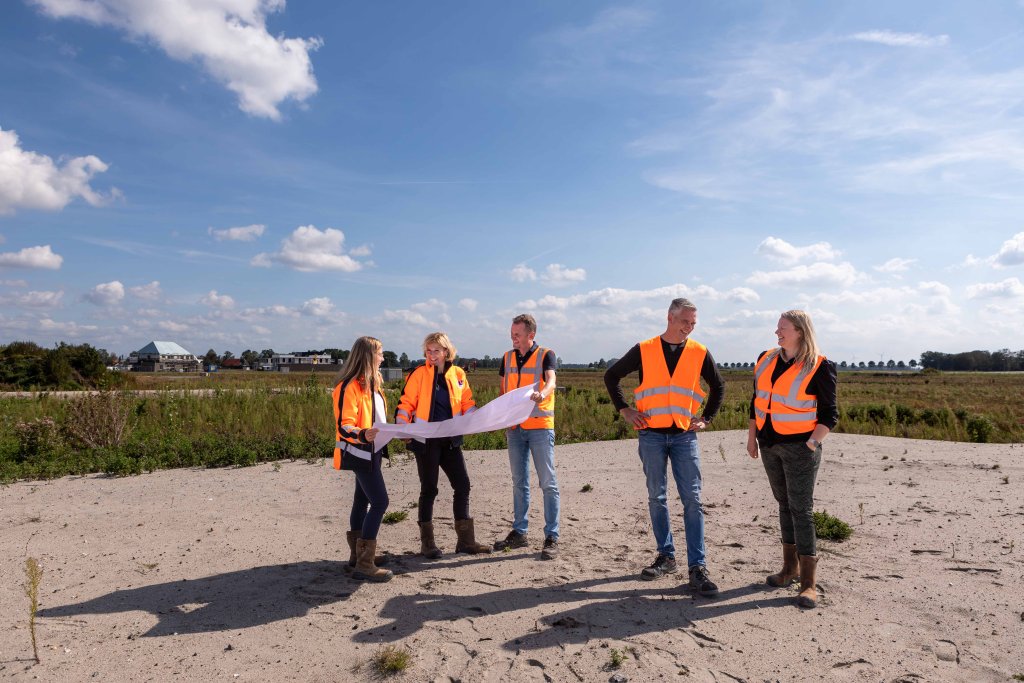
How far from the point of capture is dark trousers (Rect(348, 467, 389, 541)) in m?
5.32

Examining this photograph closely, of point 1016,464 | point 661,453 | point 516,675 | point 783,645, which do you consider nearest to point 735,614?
point 783,645

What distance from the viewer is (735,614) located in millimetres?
4797

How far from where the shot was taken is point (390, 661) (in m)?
3.98

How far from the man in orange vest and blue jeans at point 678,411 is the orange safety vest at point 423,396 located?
5.03 ft

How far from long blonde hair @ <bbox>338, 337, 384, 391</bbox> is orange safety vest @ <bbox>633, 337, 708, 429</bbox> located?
83.3 inches

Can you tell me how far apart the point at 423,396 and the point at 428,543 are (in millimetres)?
1368

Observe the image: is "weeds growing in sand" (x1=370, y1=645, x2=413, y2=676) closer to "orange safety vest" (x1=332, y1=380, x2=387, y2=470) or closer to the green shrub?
"orange safety vest" (x1=332, y1=380, x2=387, y2=470)

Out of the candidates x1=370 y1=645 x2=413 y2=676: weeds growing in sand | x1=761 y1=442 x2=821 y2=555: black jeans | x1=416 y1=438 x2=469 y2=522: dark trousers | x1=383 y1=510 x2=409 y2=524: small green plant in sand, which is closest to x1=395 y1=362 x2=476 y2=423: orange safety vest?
x1=416 y1=438 x2=469 y2=522: dark trousers

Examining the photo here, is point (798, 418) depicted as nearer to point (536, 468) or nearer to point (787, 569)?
point (787, 569)

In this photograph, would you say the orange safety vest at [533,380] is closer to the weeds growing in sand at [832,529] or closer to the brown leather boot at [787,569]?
the brown leather boot at [787,569]

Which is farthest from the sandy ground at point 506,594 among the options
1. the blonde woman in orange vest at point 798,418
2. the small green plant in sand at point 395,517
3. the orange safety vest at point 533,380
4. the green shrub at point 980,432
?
the green shrub at point 980,432

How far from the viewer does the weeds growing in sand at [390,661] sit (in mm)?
3961

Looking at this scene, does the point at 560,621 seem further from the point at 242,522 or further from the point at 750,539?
the point at 242,522

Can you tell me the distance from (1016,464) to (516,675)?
9.80 metres
